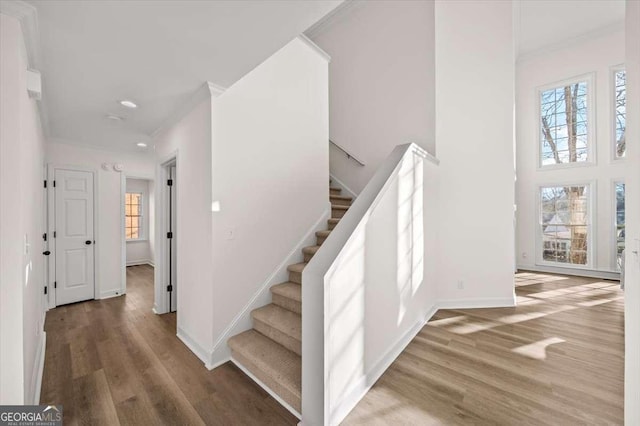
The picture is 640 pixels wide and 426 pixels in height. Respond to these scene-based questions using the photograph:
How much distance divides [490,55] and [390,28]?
157cm

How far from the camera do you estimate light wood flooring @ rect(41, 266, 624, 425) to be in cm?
167

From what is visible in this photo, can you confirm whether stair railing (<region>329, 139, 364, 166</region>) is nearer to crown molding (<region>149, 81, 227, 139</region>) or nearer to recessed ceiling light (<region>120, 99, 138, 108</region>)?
crown molding (<region>149, 81, 227, 139</region>)

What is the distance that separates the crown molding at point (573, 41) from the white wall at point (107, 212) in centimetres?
869

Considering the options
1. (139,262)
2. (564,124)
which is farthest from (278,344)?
(564,124)

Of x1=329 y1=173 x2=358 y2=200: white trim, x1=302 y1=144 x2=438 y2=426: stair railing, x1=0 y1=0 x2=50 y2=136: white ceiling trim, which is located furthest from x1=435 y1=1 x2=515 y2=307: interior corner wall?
x1=0 y1=0 x2=50 y2=136: white ceiling trim

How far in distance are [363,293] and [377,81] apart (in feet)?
12.3

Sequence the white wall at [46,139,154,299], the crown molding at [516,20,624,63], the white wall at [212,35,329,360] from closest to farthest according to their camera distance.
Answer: the white wall at [212,35,329,360] < the white wall at [46,139,154,299] < the crown molding at [516,20,624,63]

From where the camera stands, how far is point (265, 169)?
8.84 feet

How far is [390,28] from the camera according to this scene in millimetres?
4035

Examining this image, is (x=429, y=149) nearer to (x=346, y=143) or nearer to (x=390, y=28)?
(x=346, y=143)

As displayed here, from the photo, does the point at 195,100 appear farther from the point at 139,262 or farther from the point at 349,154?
the point at 139,262

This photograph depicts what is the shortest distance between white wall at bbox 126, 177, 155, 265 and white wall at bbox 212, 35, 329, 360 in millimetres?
5906

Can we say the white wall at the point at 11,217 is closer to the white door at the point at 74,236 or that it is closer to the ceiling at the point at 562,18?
the white door at the point at 74,236

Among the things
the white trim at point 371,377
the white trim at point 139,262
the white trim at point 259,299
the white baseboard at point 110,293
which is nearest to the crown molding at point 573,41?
the white trim at point 259,299
